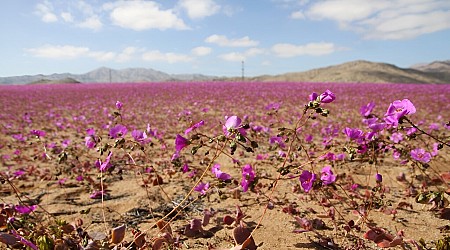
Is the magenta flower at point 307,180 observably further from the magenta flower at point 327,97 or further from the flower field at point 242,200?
the magenta flower at point 327,97

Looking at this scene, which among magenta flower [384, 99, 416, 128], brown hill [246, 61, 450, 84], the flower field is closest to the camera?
magenta flower [384, 99, 416, 128]

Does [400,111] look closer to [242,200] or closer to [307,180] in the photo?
[307,180]

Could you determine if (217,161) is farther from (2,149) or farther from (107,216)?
(2,149)

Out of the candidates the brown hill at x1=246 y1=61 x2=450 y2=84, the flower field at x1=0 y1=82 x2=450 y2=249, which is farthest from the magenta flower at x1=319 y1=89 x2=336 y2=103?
the brown hill at x1=246 y1=61 x2=450 y2=84

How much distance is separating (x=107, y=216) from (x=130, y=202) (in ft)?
0.85

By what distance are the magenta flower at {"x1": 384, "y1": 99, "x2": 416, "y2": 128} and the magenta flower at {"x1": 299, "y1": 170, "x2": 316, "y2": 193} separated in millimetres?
450

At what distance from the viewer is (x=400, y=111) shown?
144 cm

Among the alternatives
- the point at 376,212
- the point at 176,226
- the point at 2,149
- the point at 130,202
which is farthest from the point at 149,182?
the point at 2,149

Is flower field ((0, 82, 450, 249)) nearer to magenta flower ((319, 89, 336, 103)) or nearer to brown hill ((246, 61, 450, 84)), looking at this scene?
magenta flower ((319, 89, 336, 103))

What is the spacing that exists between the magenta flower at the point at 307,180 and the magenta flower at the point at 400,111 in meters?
0.45

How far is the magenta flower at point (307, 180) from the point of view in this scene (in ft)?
5.05

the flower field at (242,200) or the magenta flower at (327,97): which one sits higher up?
the magenta flower at (327,97)

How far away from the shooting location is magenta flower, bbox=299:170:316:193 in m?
1.54

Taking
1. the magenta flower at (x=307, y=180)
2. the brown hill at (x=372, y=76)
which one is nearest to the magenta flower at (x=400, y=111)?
the magenta flower at (x=307, y=180)
